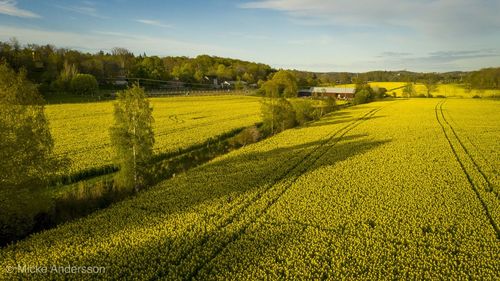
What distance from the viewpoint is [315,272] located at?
45.5 feet

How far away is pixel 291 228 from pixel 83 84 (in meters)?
103

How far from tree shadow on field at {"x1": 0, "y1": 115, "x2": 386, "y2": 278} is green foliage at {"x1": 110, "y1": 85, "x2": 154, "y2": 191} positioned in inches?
83.4

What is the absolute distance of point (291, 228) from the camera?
17.8 metres

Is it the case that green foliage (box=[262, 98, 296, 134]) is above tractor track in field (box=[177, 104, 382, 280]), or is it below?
above

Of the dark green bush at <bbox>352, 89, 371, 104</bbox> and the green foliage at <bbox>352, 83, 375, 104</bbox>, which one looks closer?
the dark green bush at <bbox>352, 89, 371, 104</bbox>

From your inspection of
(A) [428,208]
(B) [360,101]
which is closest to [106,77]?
(B) [360,101]

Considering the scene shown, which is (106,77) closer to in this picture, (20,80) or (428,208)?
(20,80)

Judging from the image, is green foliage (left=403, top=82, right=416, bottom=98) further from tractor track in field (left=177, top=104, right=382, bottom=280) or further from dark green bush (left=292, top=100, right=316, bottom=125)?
tractor track in field (left=177, top=104, right=382, bottom=280)

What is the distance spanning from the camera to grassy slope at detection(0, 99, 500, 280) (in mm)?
14219

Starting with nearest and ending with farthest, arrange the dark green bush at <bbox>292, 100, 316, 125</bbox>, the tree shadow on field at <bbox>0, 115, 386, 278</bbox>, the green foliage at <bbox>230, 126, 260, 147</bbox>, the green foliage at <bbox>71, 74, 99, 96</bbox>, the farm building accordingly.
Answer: the tree shadow on field at <bbox>0, 115, 386, 278</bbox> < the green foliage at <bbox>230, 126, 260, 147</bbox> < the dark green bush at <bbox>292, 100, 316, 125</bbox> < the green foliage at <bbox>71, 74, 99, 96</bbox> < the farm building

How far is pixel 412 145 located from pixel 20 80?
124 feet

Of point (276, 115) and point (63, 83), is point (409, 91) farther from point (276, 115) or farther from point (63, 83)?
point (63, 83)

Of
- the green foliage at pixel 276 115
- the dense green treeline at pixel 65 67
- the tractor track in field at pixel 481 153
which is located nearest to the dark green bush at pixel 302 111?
the green foliage at pixel 276 115

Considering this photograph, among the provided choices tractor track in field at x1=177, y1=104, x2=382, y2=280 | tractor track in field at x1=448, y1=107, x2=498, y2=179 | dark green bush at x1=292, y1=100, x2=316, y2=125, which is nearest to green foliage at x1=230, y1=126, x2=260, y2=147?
tractor track in field at x1=177, y1=104, x2=382, y2=280
